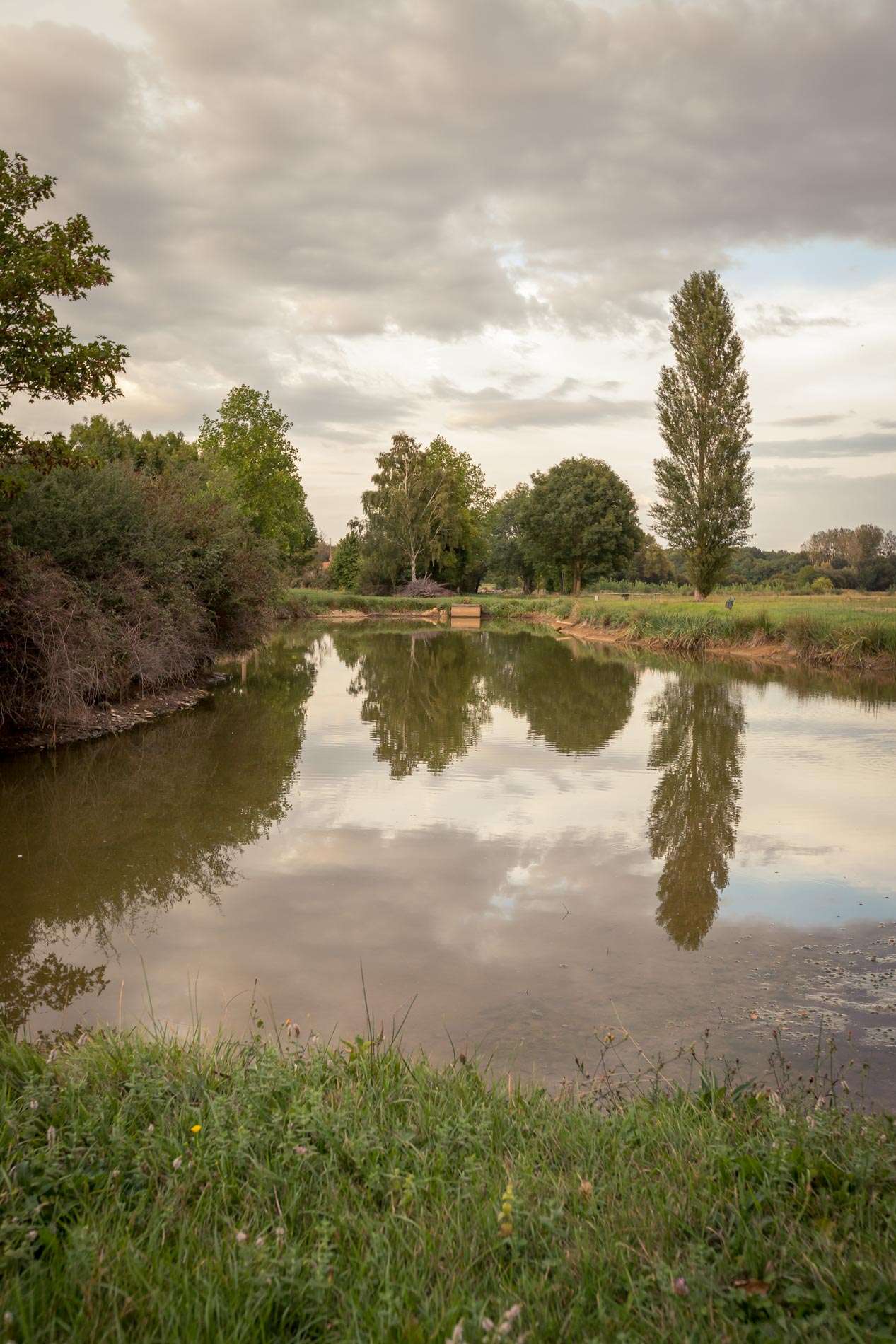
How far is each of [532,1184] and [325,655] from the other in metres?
30.3

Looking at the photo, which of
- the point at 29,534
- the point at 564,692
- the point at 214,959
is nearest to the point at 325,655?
the point at 564,692

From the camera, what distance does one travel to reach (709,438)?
41.4 metres

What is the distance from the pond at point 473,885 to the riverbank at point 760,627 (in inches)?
450

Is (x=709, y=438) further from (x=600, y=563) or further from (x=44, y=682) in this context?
(x=44, y=682)

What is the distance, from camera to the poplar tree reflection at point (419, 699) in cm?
1364

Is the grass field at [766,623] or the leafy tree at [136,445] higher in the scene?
the leafy tree at [136,445]

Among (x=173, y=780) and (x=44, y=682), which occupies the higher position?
(x=44, y=682)

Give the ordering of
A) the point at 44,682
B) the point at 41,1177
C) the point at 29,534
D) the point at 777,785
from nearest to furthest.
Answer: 1. the point at 41,1177
2. the point at 777,785
3. the point at 44,682
4. the point at 29,534

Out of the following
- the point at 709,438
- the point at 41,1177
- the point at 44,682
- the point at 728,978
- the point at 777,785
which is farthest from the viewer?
the point at 709,438

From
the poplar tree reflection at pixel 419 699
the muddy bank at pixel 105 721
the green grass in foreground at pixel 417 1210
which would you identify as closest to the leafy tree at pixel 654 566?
the poplar tree reflection at pixel 419 699

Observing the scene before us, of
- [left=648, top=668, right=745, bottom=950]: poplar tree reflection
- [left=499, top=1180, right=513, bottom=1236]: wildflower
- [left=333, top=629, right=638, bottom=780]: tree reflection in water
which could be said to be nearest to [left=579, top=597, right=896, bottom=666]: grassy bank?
[left=333, top=629, right=638, bottom=780]: tree reflection in water

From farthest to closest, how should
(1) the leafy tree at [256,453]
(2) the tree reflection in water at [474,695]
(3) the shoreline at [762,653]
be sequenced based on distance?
(1) the leafy tree at [256,453]
(3) the shoreline at [762,653]
(2) the tree reflection in water at [474,695]

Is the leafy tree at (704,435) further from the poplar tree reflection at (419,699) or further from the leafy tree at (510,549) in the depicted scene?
the leafy tree at (510,549)

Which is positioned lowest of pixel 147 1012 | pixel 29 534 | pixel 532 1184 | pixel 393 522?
pixel 147 1012
